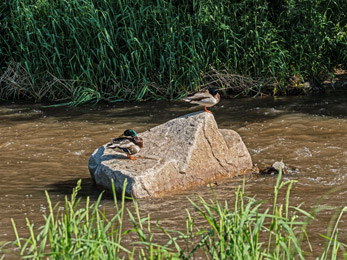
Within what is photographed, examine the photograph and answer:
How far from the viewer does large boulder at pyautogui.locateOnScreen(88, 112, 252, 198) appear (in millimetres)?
6438

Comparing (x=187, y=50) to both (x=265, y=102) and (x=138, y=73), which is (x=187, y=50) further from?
(x=265, y=102)

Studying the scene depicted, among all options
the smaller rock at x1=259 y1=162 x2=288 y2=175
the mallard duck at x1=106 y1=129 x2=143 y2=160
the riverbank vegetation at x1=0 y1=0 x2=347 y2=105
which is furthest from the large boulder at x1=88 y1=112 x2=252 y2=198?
the riverbank vegetation at x1=0 y1=0 x2=347 y2=105

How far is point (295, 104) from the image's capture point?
11.9 metres

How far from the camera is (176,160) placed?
6762 mm

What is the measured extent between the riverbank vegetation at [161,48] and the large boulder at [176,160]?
4.87 metres

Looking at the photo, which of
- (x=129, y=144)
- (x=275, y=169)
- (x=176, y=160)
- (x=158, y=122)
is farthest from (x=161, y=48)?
(x=176, y=160)

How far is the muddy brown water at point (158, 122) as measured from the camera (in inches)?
240

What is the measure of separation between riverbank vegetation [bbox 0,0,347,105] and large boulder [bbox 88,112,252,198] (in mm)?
4874

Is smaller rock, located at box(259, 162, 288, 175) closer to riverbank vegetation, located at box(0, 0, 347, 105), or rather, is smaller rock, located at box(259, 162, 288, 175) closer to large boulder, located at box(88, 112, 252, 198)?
large boulder, located at box(88, 112, 252, 198)

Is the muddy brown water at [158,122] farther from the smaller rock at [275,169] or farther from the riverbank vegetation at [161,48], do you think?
the riverbank vegetation at [161,48]

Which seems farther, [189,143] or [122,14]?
[122,14]

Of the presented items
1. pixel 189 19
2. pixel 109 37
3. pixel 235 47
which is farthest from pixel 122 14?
pixel 235 47

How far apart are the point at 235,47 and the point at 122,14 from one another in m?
2.49

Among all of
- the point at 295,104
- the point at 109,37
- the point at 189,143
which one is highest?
the point at 109,37
